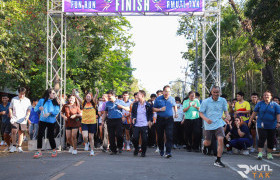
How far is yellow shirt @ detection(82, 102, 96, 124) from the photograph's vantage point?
12.7 metres

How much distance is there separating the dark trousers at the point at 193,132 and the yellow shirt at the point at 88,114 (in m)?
3.76

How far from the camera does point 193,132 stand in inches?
567

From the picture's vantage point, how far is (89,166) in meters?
9.34

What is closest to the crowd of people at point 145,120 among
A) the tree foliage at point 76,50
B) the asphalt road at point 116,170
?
the asphalt road at point 116,170

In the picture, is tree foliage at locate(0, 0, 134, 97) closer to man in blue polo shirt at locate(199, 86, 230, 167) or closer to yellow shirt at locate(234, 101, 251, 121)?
yellow shirt at locate(234, 101, 251, 121)

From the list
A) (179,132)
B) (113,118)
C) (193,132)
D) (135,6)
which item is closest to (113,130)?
(113,118)

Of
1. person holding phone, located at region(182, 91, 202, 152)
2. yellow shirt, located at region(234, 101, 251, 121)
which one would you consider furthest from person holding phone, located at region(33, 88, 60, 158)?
yellow shirt, located at region(234, 101, 251, 121)

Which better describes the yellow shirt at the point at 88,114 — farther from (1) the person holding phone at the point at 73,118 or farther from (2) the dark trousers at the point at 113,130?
(2) the dark trousers at the point at 113,130

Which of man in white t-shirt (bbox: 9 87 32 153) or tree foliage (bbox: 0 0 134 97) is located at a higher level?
tree foliage (bbox: 0 0 134 97)

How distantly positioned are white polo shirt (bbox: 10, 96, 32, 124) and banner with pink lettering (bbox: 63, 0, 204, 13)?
4188mm

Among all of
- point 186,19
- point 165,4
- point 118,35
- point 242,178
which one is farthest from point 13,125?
point 186,19

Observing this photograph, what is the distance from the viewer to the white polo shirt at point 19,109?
1325cm

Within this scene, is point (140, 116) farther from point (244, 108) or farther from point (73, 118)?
point (244, 108)

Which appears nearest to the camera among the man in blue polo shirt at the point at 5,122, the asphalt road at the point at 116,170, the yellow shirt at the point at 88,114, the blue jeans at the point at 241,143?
the asphalt road at the point at 116,170
